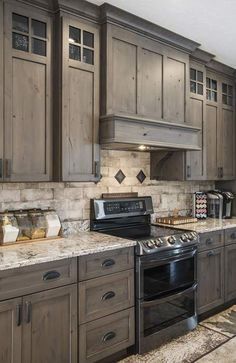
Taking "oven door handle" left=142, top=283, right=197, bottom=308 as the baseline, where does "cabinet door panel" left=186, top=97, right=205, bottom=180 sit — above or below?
above

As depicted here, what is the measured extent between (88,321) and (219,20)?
269 cm

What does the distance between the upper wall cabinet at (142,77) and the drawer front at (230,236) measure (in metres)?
1.30

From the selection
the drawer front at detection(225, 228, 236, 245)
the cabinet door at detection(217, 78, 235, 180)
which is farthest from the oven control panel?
the cabinet door at detection(217, 78, 235, 180)

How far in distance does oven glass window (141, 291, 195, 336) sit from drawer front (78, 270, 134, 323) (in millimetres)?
197

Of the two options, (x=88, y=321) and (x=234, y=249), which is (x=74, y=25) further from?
(x=234, y=249)

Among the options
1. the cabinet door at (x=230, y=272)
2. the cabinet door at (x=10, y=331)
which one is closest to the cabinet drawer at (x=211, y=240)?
the cabinet door at (x=230, y=272)

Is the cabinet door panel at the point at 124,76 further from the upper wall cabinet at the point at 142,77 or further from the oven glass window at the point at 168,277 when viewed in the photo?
the oven glass window at the point at 168,277

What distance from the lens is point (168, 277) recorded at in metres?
2.79

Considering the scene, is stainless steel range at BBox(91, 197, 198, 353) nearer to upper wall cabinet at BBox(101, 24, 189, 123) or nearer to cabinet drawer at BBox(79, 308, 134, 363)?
cabinet drawer at BBox(79, 308, 134, 363)

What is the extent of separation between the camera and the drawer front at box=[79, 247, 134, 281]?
2246 millimetres

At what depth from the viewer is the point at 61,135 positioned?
2.46 metres

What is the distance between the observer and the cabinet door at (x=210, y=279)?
3.16 m

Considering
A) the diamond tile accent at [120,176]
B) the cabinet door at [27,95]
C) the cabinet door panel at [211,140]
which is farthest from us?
the cabinet door panel at [211,140]

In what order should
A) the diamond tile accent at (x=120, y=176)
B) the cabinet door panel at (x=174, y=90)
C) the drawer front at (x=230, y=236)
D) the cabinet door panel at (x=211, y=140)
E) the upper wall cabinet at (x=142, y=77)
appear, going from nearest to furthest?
1. the upper wall cabinet at (x=142, y=77)
2. the cabinet door panel at (x=174, y=90)
3. the diamond tile accent at (x=120, y=176)
4. the drawer front at (x=230, y=236)
5. the cabinet door panel at (x=211, y=140)
